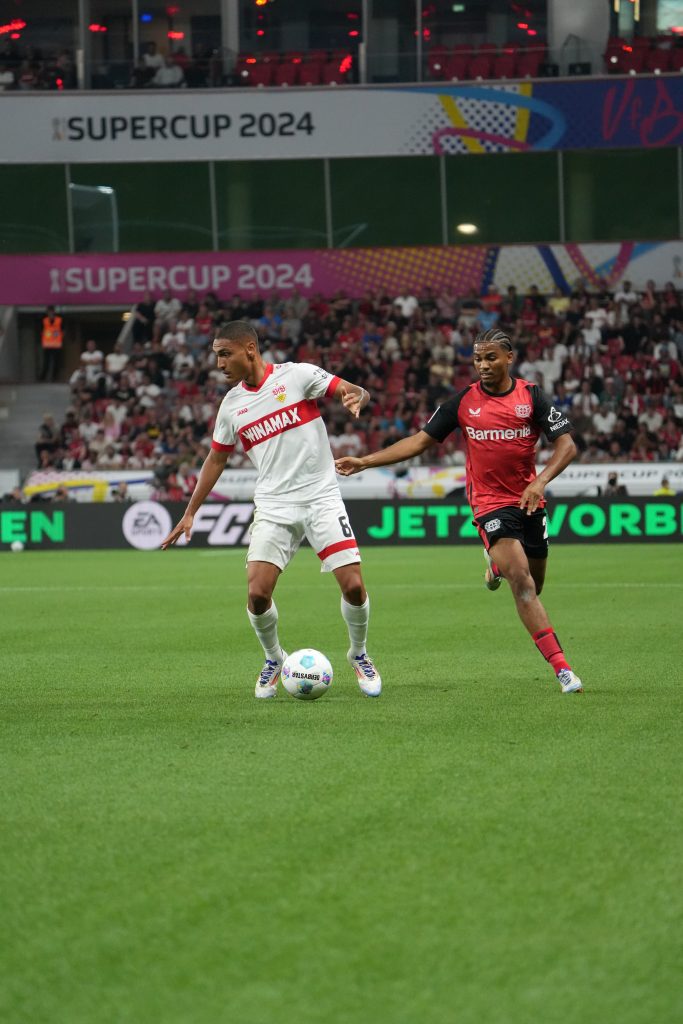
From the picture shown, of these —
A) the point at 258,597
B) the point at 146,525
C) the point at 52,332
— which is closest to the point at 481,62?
the point at 52,332

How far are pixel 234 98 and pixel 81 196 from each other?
5.02 m

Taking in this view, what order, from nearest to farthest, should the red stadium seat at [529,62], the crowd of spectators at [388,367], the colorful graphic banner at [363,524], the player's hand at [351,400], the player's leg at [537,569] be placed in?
1. the player's hand at [351,400]
2. the player's leg at [537,569]
3. the colorful graphic banner at [363,524]
4. the crowd of spectators at [388,367]
5. the red stadium seat at [529,62]

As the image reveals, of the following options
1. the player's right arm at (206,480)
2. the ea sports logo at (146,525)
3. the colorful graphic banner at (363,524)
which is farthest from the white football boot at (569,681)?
the ea sports logo at (146,525)

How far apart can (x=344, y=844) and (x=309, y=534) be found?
406 centimetres

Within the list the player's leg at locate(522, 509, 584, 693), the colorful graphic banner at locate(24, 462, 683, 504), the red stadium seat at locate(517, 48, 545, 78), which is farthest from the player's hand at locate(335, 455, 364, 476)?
the red stadium seat at locate(517, 48, 545, 78)

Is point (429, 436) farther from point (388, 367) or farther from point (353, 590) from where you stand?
point (388, 367)

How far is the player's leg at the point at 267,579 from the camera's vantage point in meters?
8.35

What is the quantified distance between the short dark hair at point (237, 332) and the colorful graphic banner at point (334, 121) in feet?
99.3

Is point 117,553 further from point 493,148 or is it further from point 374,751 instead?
point 374,751

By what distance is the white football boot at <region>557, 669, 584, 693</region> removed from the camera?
8.23 metres

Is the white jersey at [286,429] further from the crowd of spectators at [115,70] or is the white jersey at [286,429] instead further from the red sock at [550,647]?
the crowd of spectators at [115,70]

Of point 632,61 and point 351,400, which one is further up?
point 632,61

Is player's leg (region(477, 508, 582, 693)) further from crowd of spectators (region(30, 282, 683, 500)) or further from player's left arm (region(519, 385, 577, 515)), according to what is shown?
crowd of spectators (region(30, 282, 683, 500))

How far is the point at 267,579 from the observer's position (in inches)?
328
